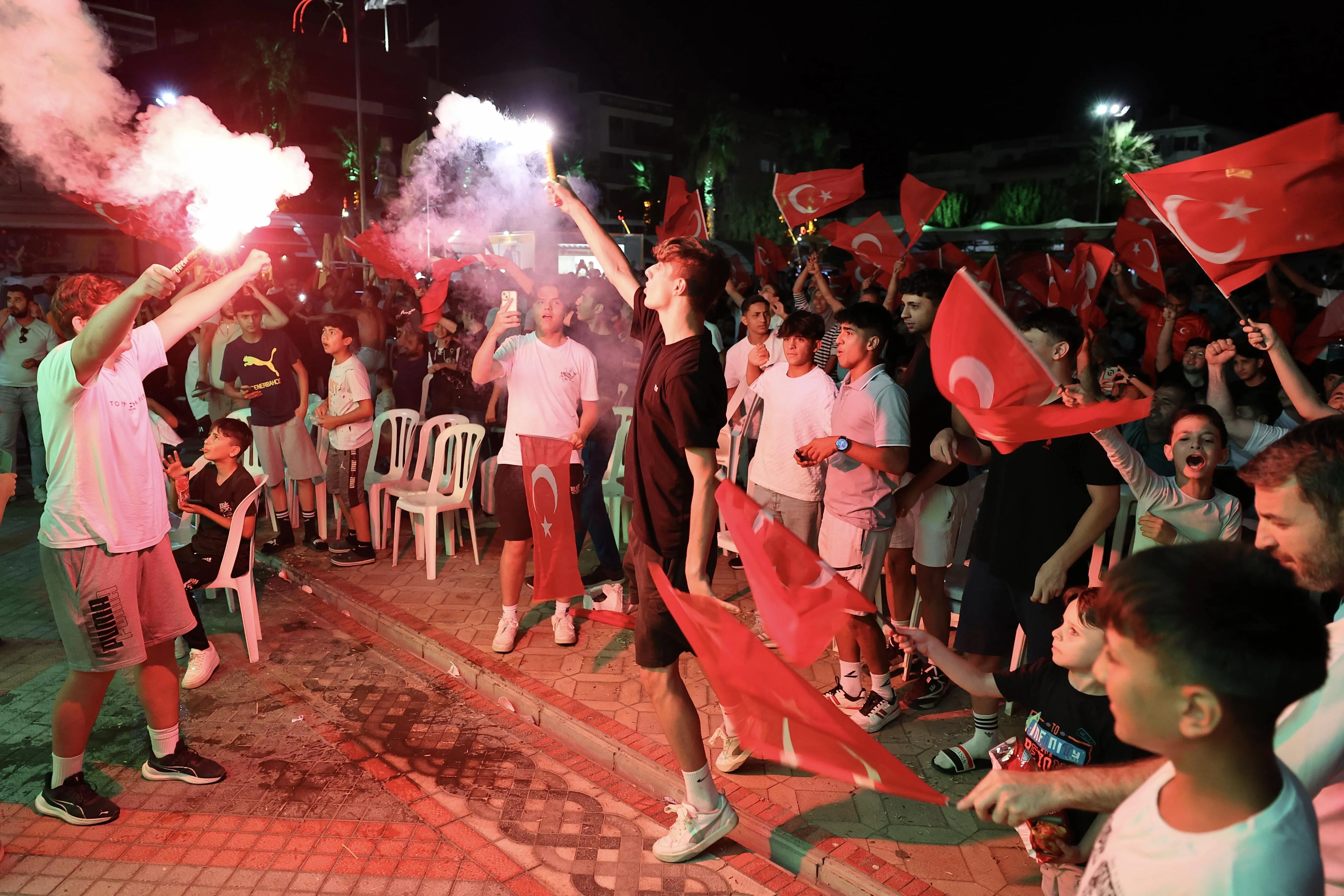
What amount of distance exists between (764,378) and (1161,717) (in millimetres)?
4107

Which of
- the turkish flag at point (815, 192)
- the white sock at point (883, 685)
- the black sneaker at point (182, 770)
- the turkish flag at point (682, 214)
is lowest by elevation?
the black sneaker at point (182, 770)

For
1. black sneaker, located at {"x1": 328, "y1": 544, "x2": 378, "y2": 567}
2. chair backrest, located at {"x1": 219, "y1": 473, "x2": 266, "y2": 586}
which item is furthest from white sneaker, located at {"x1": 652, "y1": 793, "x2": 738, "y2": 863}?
black sneaker, located at {"x1": 328, "y1": 544, "x2": 378, "y2": 567}

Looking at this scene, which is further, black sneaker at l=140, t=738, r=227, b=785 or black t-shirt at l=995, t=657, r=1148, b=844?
black sneaker at l=140, t=738, r=227, b=785

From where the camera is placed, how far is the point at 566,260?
112ft

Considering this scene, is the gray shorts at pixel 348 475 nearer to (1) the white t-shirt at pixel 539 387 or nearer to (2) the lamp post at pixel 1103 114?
(1) the white t-shirt at pixel 539 387

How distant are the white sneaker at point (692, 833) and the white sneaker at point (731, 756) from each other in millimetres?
486

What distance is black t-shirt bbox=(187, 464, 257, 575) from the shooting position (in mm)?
5816

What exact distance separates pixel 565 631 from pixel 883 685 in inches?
89.0

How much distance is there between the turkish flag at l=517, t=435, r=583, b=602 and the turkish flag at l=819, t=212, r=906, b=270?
19.3ft

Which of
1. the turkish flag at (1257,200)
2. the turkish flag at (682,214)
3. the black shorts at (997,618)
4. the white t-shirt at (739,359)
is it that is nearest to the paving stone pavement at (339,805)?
the black shorts at (997,618)

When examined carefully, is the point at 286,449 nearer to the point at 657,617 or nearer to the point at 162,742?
the point at 162,742

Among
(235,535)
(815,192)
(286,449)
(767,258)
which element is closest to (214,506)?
(235,535)

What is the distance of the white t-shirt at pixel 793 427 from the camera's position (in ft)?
16.6

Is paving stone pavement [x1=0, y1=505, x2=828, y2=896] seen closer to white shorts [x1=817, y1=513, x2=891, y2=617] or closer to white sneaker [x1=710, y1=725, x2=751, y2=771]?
white sneaker [x1=710, y1=725, x2=751, y2=771]
